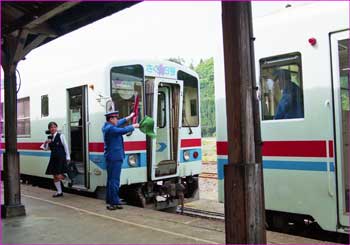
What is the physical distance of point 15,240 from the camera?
17.3ft

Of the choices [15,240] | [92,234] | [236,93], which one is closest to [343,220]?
[236,93]

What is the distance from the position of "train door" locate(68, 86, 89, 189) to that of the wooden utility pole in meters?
5.27

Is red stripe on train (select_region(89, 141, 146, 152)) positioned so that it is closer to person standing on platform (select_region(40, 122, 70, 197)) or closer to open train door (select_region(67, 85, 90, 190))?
open train door (select_region(67, 85, 90, 190))

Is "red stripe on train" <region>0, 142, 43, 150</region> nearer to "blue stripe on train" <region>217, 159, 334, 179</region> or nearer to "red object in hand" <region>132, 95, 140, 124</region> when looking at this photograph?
"red object in hand" <region>132, 95, 140, 124</region>

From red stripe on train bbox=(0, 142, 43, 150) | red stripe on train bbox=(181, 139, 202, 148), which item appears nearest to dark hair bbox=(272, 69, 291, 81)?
red stripe on train bbox=(181, 139, 202, 148)

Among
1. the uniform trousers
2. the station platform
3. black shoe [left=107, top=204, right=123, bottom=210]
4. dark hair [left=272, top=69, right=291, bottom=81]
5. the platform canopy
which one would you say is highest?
the platform canopy

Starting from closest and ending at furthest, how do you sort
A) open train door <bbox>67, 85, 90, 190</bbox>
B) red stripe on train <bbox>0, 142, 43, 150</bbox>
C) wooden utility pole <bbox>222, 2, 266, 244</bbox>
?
1. wooden utility pole <bbox>222, 2, 266, 244</bbox>
2. open train door <bbox>67, 85, 90, 190</bbox>
3. red stripe on train <bbox>0, 142, 43, 150</bbox>

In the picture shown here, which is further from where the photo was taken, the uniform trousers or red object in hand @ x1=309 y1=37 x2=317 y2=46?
the uniform trousers

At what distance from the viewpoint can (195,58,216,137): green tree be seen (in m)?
51.1

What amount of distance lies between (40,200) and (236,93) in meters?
5.89

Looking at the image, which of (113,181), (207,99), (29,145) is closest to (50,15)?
(113,181)

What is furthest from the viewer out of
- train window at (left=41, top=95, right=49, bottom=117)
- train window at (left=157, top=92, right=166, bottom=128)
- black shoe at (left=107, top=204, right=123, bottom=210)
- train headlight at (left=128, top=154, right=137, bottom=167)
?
train window at (left=41, top=95, right=49, bottom=117)

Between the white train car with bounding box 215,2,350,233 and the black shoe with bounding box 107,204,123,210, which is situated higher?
the white train car with bounding box 215,2,350,233

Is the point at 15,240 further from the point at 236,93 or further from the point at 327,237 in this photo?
the point at 327,237
